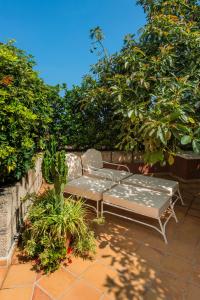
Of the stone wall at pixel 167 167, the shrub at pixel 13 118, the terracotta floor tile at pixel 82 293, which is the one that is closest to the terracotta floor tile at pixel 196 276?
the terracotta floor tile at pixel 82 293

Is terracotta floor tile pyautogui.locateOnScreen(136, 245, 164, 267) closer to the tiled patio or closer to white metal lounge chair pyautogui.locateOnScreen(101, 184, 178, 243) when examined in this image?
the tiled patio

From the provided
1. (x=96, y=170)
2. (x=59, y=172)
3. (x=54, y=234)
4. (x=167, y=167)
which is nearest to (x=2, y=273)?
(x=54, y=234)

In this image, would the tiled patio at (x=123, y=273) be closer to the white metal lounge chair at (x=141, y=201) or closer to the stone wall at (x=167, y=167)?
the white metal lounge chair at (x=141, y=201)

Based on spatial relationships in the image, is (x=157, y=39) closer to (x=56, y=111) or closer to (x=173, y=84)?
(x=173, y=84)

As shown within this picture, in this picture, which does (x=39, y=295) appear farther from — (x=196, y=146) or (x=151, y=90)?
(x=151, y=90)

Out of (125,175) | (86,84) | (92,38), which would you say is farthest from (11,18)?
(125,175)

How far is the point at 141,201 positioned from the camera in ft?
9.88

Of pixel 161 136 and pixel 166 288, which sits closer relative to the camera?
pixel 166 288

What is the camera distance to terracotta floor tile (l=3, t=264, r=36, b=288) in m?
2.04

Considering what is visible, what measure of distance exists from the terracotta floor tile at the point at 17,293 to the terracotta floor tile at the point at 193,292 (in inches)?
64.1

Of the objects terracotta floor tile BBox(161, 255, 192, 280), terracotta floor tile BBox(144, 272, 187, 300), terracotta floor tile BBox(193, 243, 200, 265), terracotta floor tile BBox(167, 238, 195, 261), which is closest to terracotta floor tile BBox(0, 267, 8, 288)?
terracotta floor tile BBox(144, 272, 187, 300)

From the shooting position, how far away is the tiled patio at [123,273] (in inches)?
76.9

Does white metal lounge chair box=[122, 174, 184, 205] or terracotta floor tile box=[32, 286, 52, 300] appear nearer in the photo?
terracotta floor tile box=[32, 286, 52, 300]

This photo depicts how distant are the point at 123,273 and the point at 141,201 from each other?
108cm
